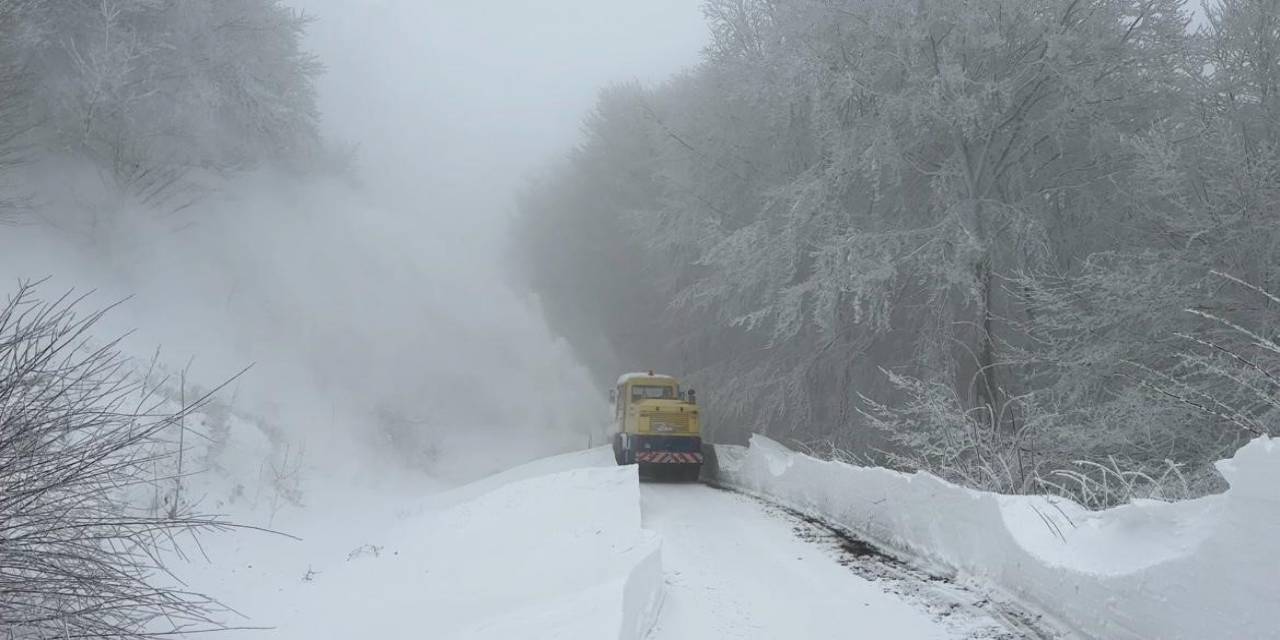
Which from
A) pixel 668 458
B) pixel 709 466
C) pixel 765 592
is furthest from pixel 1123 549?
pixel 709 466

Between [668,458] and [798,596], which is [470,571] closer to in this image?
[798,596]

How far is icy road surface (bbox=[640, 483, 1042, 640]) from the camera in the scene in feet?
19.8

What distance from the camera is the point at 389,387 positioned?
26.6 m

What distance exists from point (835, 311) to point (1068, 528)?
950 centimetres

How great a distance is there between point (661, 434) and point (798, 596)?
12.6 meters

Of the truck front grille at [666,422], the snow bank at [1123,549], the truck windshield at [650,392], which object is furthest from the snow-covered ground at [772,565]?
the truck windshield at [650,392]

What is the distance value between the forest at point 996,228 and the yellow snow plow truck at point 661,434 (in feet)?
5.42

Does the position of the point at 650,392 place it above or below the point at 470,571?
above

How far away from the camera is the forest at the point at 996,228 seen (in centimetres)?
1054

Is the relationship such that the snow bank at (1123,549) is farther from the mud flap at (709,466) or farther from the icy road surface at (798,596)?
the mud flap at (709,466)

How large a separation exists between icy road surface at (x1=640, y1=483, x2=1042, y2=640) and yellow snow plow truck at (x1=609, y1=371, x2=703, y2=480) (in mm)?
8343

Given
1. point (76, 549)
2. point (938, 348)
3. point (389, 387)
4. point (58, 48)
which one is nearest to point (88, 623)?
point (76, 549)

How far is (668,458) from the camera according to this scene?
19547 millimetres

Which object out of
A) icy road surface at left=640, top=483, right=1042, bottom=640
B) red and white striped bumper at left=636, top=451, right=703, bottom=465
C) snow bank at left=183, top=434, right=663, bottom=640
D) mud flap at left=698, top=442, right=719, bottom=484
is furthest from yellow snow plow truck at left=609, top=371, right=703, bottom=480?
icy road surface at left=640, top=483, right=1042, bottom=640
